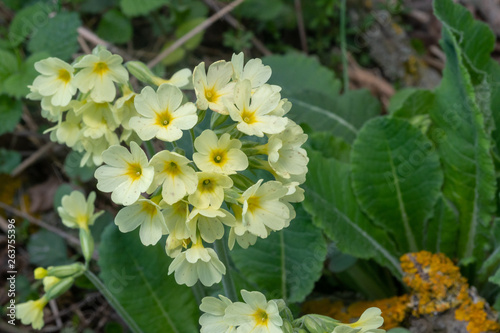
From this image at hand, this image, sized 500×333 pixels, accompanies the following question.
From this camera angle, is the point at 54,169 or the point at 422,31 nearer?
the point at 54,169

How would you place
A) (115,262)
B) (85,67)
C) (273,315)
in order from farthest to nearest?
(115,262)
(85,67)
(273,315)

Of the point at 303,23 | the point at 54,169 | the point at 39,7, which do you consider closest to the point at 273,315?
the point at 54,169

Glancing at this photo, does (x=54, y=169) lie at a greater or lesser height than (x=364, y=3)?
lesser

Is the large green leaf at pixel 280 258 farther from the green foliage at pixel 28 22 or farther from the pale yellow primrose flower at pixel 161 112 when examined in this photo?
the green foliage at pixel 28 22

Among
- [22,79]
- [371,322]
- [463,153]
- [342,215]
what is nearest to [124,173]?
[371,322]

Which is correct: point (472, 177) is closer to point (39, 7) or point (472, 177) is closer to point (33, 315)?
point (33, 315)

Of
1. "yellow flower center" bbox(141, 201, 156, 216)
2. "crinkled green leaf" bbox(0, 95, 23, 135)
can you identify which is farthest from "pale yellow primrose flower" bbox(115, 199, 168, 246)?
"crinkled green leaf" bbox(0, 95, 23, 135)
